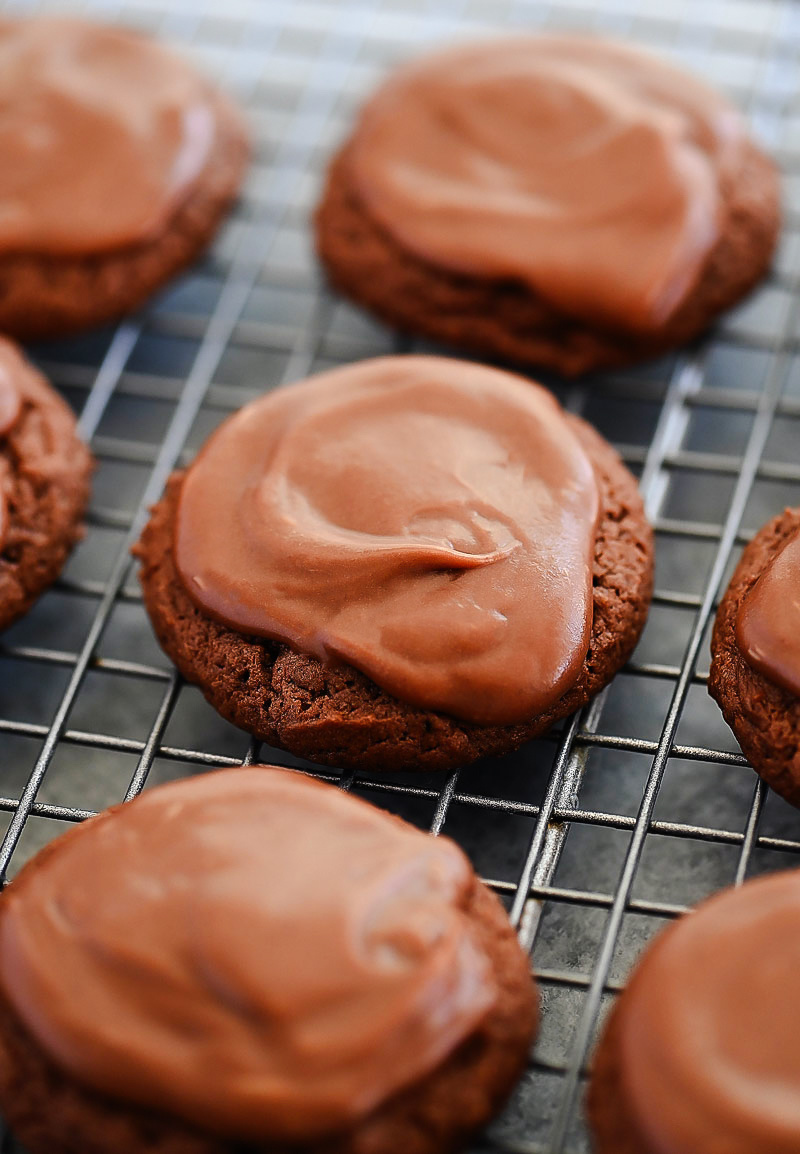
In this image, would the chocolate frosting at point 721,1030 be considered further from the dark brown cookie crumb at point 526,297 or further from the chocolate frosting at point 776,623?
the dark brown cookie crumb at point 526,297

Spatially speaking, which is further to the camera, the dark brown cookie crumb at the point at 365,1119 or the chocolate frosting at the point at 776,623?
the chocolate frosting at the point at 776,623

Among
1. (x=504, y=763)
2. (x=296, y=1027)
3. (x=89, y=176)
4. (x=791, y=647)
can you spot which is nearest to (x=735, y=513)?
(x=791, y=647)

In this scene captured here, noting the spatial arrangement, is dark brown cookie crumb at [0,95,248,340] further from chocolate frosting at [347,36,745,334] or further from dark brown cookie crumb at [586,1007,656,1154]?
dark brown cookie crumb at [586,1007,656,1154]

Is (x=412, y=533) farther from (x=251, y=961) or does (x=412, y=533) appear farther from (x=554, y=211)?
(x=554, y=211)

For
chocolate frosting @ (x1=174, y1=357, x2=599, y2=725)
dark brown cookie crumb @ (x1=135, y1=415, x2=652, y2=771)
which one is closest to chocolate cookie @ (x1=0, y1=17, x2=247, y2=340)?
chocolate frosting @ (x1=174, y1=357, x2=599, y2=725)

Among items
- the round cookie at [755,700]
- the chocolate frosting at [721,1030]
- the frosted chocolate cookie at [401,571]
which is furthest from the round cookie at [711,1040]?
the frosted chocolate cookie at [401,571]

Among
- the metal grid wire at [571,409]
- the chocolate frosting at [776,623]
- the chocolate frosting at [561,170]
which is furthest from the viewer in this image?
the chocolate frosting at [561,170]

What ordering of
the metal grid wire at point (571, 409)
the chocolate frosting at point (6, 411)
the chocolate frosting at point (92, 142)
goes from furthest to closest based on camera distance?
1. the chocolate frosting at point (92, 142)
2. the chocolate frosting at point (6, 411)
3. the metal grid wire at point (571, 409)
